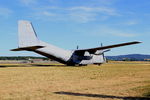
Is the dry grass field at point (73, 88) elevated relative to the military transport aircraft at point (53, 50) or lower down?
lower down

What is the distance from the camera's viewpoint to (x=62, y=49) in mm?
51625

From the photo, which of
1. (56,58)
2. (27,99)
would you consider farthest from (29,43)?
(27,99)

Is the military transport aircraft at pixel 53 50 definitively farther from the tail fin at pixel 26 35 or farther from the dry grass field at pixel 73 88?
the dry grass field at pixel 73 88

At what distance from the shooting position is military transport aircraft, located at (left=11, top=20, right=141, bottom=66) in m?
43.2

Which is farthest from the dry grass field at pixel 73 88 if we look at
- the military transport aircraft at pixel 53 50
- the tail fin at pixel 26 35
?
the military transport aircraft at pixel 53 50

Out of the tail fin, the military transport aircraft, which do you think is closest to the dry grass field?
the tail fin

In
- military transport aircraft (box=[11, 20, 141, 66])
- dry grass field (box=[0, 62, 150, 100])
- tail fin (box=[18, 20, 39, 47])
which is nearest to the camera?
dry grass field (box=[0, 62, 150, 100])

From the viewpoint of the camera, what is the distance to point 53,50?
Result: 4862 centimetres

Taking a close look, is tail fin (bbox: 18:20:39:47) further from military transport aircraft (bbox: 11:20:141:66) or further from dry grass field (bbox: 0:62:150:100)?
dry grass field (bbox: 0:62:150:100)

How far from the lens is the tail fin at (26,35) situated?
42.9m

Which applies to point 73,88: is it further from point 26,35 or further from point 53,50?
point 53,50

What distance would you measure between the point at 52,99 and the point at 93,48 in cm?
4059

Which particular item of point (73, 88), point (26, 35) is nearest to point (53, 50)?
point (26, 35)

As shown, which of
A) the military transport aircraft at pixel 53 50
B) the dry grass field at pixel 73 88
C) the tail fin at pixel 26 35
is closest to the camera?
the dry grass field at pixel 73 88
